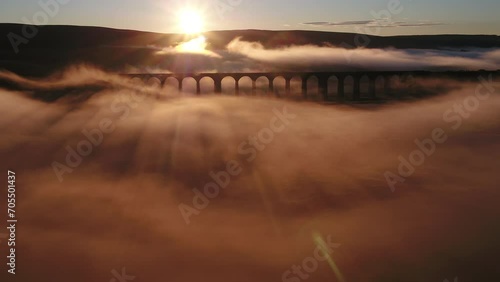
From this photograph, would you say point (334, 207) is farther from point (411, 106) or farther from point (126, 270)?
point (411, 106)

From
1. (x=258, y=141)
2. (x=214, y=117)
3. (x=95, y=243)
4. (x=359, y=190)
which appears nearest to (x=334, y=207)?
(x=359, y=190)

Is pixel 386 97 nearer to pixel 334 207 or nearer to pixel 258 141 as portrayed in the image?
pixel 258 141

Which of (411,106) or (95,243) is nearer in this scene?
(95,243)

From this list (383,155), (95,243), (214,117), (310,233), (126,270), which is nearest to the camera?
(126,270)

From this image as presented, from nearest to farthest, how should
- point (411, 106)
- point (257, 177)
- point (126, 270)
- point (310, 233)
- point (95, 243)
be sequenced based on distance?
point (126, 270) < point (95, 243) < point (310, 233) < point (257, 177) < point (411, 106)

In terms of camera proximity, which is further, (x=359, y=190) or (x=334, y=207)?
(x=359, y=190)

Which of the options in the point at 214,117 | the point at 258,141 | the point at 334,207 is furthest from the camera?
the point at 214,117

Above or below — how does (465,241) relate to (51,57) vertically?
below

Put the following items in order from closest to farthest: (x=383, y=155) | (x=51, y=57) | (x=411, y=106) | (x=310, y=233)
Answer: (x=310, y=233)
(x=383, y=155)
(x=411, y=106)
(x=51, y=57)

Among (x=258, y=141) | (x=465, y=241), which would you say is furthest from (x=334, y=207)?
(x=258, y=141)

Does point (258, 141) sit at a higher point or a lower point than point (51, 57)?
lower
